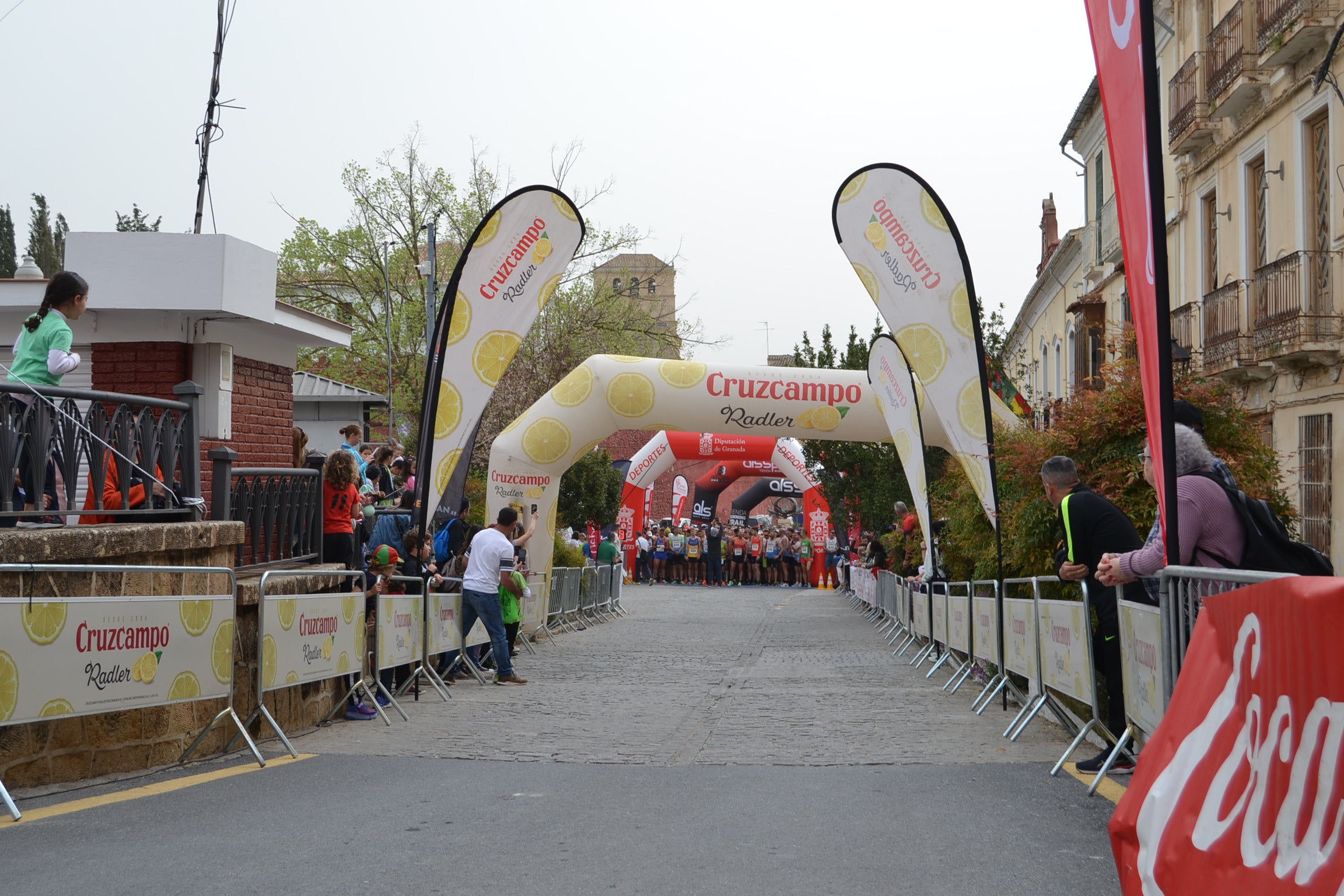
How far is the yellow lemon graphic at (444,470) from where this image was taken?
13086 mm

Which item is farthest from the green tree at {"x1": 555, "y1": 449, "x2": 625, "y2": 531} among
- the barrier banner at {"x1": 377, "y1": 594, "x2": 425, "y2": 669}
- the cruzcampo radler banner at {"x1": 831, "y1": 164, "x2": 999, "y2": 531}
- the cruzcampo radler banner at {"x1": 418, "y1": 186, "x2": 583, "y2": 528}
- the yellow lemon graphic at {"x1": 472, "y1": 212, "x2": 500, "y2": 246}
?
the barrier banner at {"x1": 377, "y1": 594, "x2": 425, "y2": 669}

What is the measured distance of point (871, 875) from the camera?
504cm

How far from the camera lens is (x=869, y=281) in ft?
44.8

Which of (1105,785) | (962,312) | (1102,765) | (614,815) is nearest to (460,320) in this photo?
(962,312)

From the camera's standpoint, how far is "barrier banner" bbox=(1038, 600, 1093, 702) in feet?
25.9

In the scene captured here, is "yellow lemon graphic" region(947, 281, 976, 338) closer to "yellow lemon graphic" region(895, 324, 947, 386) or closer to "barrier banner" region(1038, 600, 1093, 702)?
"yellow lemon graphic" region(895, 324, 947, 386)

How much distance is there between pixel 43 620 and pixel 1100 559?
216 inches

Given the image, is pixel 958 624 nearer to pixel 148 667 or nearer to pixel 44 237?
pixel 148 667

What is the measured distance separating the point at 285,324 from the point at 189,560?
19.3 feet

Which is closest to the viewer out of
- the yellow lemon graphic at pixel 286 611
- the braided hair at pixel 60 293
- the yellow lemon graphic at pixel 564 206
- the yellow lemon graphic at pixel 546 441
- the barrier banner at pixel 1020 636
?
the braided hair at pixel 60 293

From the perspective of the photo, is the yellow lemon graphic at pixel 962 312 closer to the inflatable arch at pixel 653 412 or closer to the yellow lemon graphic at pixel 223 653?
the inflatable arch at pixel 653 412

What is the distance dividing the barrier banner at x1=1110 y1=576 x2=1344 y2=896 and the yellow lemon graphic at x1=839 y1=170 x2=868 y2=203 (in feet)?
32.4

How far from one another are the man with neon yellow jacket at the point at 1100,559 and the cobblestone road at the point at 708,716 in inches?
27.0

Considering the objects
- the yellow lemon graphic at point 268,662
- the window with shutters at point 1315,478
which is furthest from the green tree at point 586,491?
the yellow lemon graphic at point 268,662
